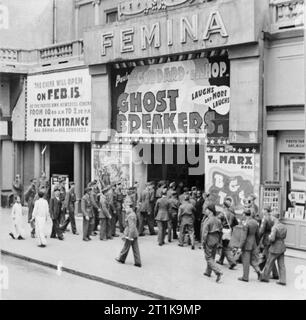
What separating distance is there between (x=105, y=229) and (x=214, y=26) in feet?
24.0

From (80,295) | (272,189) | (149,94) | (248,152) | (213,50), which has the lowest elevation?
(80,295)

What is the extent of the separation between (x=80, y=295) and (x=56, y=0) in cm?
1821

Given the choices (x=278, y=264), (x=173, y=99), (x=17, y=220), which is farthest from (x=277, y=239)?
(x=17, y=220)

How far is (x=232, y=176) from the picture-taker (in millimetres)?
16500

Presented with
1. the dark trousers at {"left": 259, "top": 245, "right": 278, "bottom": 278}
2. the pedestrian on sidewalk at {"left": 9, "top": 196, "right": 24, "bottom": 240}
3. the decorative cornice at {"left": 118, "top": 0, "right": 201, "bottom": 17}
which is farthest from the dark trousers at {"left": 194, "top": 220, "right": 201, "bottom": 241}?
the decorative cornice at {"left": 118, "top": 0, "right": 201, "bottom": 17}

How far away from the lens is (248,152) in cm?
1611

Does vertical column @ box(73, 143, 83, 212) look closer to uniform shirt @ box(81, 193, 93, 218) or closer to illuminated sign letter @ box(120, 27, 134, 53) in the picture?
illuminated sign letter @ box(120, 27, 134, 53)

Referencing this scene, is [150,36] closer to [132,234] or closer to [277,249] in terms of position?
[132,234]

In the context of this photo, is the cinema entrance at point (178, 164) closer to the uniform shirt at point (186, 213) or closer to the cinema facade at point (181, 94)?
the cinema facade at point (181, 94)

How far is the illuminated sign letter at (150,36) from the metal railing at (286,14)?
408 centimetres

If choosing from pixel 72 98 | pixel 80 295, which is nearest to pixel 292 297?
pixel 80 295

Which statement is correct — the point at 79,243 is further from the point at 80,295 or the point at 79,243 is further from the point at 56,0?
the point at 56,0

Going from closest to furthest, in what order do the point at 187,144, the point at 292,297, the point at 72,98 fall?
the point at 292,297
the point at 187,144
the point at 72,98

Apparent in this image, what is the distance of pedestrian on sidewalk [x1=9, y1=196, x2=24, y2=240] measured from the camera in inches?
651
